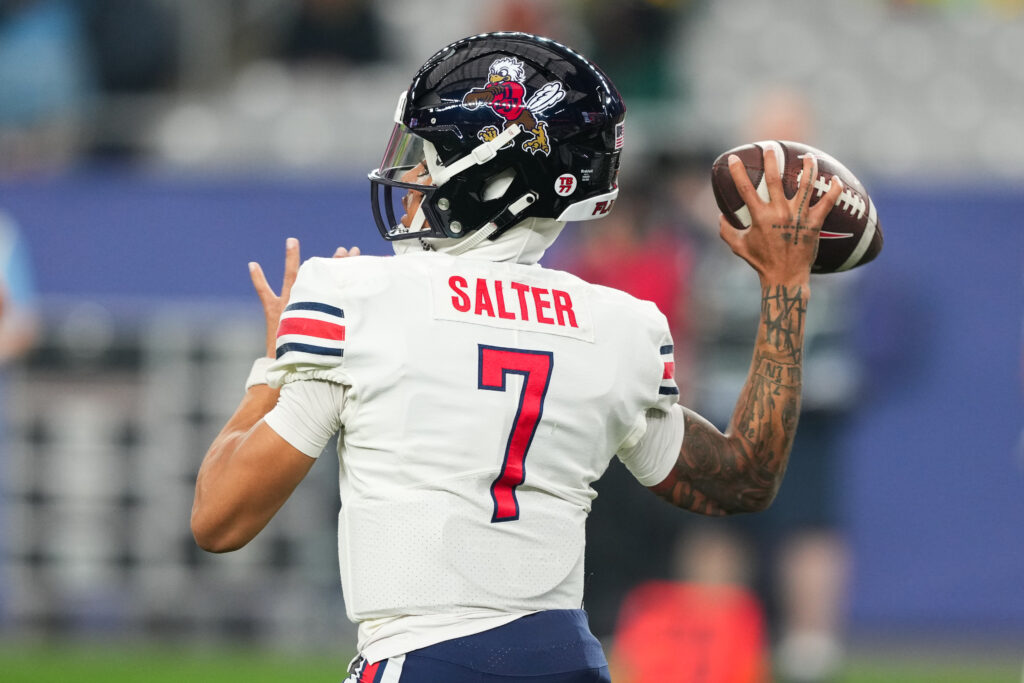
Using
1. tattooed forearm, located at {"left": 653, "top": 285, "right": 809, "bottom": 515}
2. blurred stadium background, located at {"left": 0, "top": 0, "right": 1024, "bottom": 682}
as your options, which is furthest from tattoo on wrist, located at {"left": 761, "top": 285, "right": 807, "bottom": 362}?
blurred stadium background, located at {"left": 0, "top": 0, "right": 1024, "bottom": 682}

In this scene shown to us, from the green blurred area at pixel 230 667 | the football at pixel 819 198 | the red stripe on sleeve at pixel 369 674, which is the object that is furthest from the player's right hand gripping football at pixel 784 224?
the green blurred area at pixel 230 667

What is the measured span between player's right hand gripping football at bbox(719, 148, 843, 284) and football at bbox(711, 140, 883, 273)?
0.02m

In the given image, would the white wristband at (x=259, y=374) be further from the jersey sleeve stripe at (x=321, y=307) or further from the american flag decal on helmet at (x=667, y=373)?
the american flag decal on helmet at (x=667, y=373)

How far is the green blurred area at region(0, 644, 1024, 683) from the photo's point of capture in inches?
257

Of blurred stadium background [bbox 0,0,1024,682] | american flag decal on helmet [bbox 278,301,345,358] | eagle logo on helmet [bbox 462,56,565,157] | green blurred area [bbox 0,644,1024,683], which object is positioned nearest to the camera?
american flag decal on helmet [bbox 278,301,345,358]

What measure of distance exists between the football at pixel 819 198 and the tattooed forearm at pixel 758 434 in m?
0.18

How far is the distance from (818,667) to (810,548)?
494 mm

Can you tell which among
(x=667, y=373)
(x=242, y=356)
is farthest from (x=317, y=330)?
(x=242, y=356)

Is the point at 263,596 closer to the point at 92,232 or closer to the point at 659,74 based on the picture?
the point at 92,232

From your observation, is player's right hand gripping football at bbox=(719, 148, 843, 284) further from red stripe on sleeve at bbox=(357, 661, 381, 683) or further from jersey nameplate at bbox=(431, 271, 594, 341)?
red stripe on sleeve at bbox=(357, 661, 381, 683)

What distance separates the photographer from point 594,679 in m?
2.46

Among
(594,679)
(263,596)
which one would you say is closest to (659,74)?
(263,596)

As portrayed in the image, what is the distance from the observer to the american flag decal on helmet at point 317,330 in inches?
93.0

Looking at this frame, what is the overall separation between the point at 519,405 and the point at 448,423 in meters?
0.12
